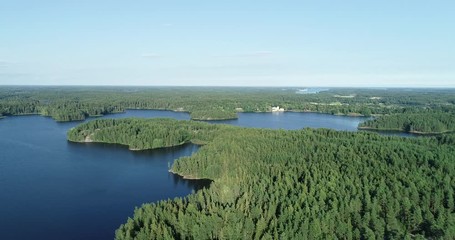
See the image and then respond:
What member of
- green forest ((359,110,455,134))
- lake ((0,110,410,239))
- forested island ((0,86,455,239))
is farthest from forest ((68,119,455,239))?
green forest ((359,110,455,134))

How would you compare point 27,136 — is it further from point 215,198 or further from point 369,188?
point 369,188

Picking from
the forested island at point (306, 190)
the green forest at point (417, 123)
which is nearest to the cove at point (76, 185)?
the forested island at point (306, 190)

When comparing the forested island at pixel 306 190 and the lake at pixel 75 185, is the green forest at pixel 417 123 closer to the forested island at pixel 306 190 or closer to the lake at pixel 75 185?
the forested island at pixel 306 190

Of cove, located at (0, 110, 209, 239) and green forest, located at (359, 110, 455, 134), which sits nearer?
cove, located at (0, 110, 209, 239)

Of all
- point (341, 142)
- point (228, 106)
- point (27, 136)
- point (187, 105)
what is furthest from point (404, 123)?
point (27, 136)

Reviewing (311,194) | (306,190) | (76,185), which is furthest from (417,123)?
(76,185)

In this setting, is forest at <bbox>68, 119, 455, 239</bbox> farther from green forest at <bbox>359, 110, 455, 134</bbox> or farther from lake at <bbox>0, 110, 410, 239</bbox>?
green forest at <bbox>359, 110, 455, 134</bbox>

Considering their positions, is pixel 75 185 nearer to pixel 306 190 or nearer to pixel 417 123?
pixel 306 190
